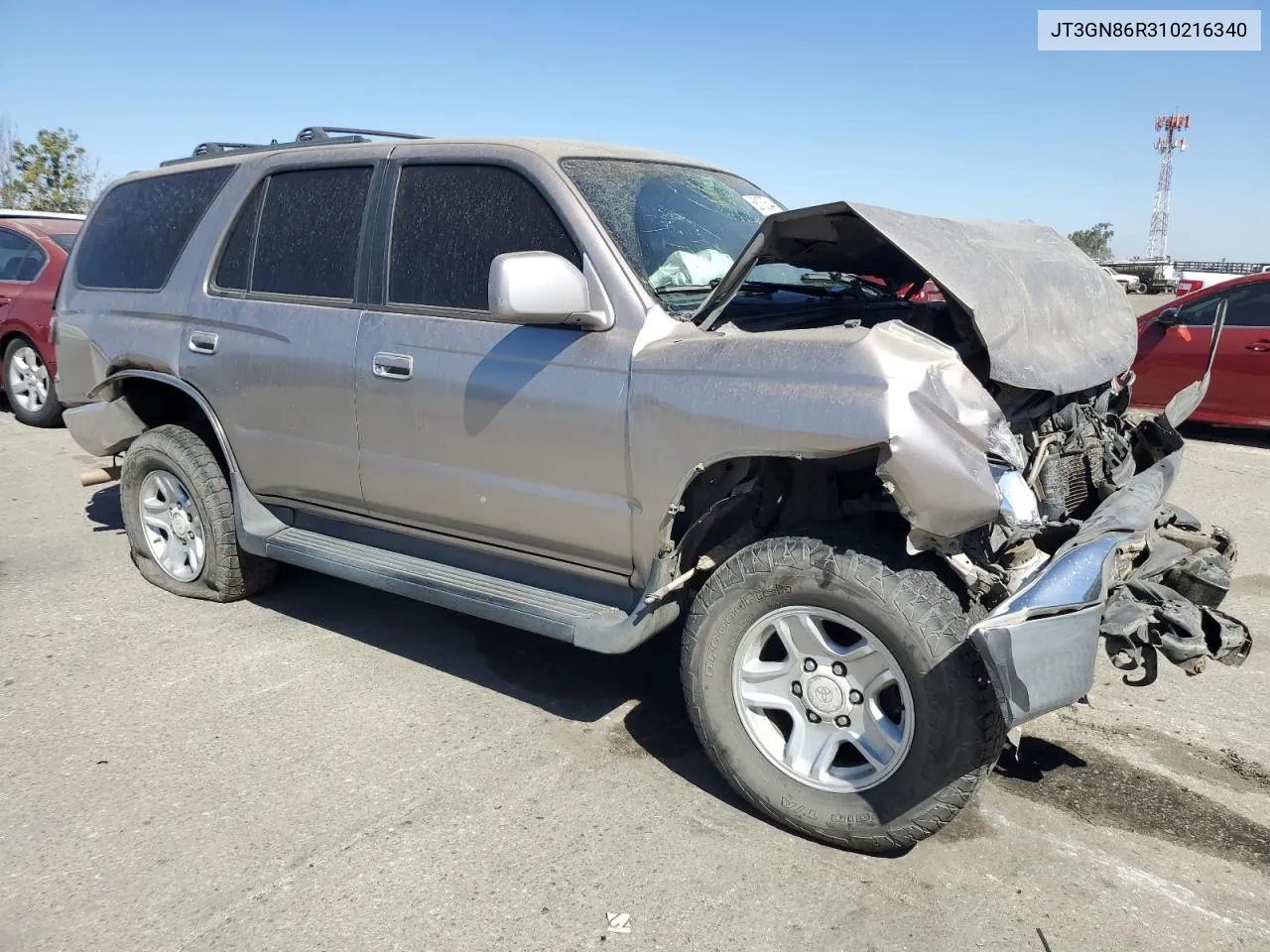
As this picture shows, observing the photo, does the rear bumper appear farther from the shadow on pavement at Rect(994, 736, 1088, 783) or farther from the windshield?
the shadow on pavement at Rect(994, 736, 1088, 783)

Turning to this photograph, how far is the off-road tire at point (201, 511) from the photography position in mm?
4746

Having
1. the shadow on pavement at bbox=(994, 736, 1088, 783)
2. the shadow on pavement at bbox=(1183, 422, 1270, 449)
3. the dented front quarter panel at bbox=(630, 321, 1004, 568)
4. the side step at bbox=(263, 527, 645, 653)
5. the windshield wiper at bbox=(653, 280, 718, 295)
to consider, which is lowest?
the shadow on pavement at bbox=(1183, 422, 1270, 449)

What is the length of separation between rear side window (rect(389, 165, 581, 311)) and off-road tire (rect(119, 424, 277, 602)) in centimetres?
148

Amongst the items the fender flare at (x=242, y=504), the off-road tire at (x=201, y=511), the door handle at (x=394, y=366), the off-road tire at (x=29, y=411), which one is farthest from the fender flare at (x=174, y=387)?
the off-road tire at (x=29, y=411)

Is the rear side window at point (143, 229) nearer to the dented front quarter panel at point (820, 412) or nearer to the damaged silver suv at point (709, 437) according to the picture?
the damaged silver suv at point (709, 437)

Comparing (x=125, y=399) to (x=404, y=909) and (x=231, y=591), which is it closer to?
(x=231, y=591)

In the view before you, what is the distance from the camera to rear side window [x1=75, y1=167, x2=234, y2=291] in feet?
15.9

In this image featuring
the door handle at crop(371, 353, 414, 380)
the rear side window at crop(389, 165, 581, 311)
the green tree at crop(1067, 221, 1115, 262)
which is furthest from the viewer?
the green tree at crop(1067, 221, 1115, 262)

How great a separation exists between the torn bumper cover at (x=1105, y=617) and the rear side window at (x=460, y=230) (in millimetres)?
1859

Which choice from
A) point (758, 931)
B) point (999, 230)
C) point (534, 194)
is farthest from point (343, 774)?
point (999, 230)

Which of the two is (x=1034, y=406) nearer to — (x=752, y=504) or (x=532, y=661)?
(x=752, y=504)

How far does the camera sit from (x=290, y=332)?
423cm

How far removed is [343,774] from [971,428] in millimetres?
2309

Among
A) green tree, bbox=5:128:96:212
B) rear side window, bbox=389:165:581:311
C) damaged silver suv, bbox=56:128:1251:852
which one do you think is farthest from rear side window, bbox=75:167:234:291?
green tree, bbox=5:128:96:212
